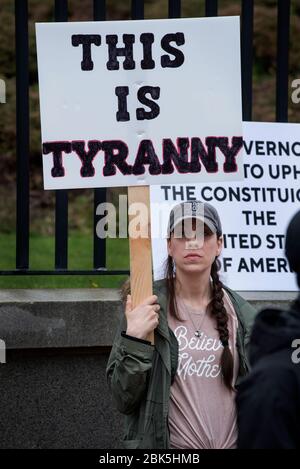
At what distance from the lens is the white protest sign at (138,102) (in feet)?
14.1

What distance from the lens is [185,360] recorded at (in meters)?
4.00

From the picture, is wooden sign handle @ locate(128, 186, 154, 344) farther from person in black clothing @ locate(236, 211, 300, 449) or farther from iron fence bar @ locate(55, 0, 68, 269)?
person in black clothing @ locate(236, 211, 300, 449)

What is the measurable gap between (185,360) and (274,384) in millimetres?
1618

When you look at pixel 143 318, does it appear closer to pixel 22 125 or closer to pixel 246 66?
pixel 22 125

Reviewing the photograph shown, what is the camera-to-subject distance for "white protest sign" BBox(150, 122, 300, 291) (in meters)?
5.55

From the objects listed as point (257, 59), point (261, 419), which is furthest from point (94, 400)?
point (257, 59)

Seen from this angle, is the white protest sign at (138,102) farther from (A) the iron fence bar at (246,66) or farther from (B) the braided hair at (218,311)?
(A) the iron fence bar at (246,66)

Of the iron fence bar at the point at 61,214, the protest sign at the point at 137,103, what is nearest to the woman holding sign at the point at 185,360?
the protest sign at the point at 137,103

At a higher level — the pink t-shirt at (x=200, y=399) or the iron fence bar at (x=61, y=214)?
the iron fence bar at (x=61, y=214)

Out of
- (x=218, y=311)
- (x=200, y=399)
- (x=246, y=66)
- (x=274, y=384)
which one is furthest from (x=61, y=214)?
(x=274, y=384)

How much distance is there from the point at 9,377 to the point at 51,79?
5.47ft

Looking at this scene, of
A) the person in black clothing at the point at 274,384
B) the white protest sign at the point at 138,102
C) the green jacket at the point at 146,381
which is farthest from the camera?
the white protest sign at the point at 138,102

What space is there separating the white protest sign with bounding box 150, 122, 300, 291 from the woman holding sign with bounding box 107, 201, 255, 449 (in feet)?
4.21

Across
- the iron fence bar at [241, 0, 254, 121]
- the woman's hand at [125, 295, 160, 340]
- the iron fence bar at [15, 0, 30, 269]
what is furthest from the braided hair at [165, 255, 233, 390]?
the iron fence bar at [241, 0, 254, 121]
